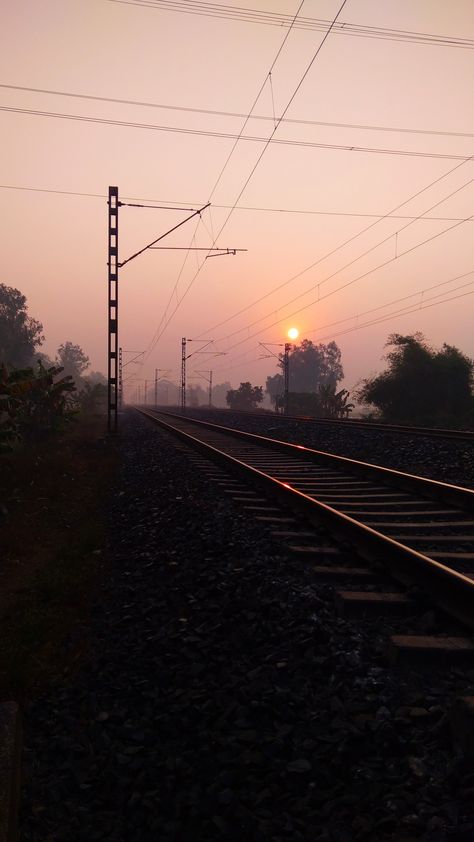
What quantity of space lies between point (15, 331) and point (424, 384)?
223ft

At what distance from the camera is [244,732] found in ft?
9.12

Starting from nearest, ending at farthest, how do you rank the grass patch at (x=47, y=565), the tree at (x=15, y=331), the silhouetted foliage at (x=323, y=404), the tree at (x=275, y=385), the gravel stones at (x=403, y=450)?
the grass patch at (x=47, y=565)
the gravel stones at (x=403, y=450)
the silhouetted foliage at (x=323, y=404)
the tree at (x=15, y=331)
the tree at (x=275, y=385)

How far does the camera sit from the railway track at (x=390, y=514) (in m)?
4.01

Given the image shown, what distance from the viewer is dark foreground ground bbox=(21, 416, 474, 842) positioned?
227 centimetres

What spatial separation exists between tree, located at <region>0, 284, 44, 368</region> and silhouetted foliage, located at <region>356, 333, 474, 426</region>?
60.5 metres

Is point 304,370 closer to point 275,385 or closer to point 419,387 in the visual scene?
point 275,385

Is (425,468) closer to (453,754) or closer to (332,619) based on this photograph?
(332,619)

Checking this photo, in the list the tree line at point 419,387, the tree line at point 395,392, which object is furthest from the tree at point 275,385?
the tree line at point 419,387

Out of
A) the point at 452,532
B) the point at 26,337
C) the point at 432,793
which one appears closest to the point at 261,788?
the point at 432,793

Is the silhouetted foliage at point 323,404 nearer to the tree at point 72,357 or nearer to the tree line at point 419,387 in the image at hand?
the tree line at point 419,387

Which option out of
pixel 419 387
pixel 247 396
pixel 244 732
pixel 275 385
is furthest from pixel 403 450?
pixel 275 385

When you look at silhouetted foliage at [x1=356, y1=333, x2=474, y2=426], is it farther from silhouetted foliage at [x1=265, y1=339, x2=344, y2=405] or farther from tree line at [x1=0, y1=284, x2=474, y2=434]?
silhouetted foliage at [x1=265, y1=339, x2=344, y2=405]

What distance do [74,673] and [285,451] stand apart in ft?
35.7

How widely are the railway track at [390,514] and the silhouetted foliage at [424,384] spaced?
24703mm
